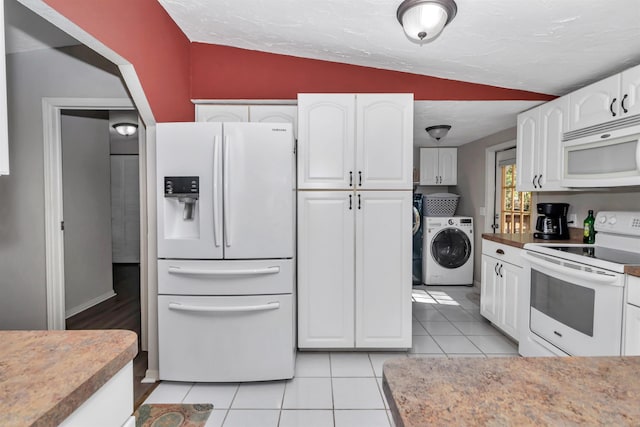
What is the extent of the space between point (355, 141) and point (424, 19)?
0.99 meters

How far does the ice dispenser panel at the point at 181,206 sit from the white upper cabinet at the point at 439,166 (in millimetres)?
3689

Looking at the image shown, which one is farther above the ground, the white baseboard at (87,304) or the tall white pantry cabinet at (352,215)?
the tall white pantry cabinet at (352,215)

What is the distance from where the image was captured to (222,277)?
215cm

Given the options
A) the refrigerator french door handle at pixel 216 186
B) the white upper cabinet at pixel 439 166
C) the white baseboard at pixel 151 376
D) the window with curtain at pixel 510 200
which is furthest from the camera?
the white upper cabinet at pixel 439 166

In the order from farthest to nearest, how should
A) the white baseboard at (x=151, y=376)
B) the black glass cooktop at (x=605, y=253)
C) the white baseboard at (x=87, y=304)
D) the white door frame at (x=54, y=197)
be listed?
the white baseboard at (x=87, y=304), the white door frame at (x=54, y=197), the white baseboard at (x=151, y=376), the black glass cooktop at (x=605, y=253)

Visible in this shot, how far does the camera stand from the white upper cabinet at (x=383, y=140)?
8.33 feet

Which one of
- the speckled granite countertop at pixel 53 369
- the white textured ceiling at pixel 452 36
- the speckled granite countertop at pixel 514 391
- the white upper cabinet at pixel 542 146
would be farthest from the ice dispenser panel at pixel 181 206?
the white upper cabinet at pixel 542 146

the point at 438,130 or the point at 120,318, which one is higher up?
the point at 438,130

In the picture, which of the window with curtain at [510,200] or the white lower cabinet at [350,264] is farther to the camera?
the window with curtain at [510,200]

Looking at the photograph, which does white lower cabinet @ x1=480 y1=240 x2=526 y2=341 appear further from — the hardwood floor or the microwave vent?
the hardwood floor

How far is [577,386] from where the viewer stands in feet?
2.22

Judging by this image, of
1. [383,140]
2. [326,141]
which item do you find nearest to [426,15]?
[383,140]

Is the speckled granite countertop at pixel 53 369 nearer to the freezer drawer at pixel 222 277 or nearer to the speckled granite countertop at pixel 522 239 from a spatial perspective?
the freezer drawer at pixel 222 277

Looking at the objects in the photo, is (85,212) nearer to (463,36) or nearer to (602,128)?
(463,36)
